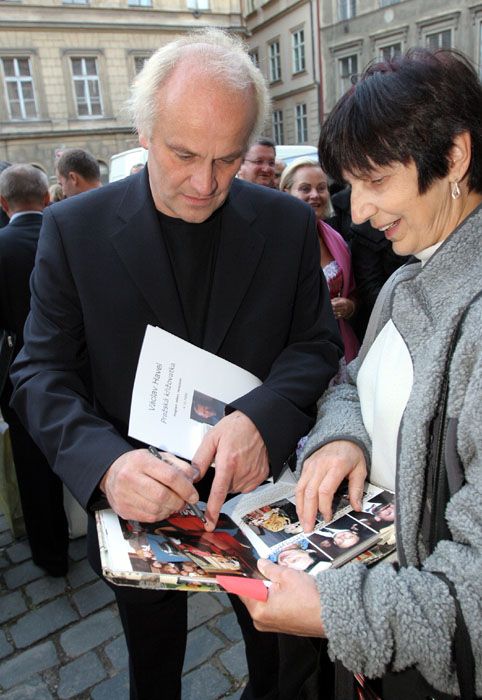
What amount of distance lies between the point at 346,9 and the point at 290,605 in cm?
2694

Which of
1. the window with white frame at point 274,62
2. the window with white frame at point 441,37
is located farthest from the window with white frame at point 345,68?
the window with white frame at point 274,62

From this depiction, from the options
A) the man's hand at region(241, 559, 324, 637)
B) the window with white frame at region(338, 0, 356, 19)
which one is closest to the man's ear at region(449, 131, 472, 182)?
the man's hand at region(241, 559, 324, 637)

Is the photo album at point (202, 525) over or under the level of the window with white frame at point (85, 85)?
under

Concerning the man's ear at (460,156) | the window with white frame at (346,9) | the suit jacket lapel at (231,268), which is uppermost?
the window with white frame at (346,9)

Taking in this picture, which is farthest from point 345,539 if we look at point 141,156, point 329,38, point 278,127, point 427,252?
point 278,127

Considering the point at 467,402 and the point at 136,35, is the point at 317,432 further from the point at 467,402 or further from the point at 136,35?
the point at 136,35

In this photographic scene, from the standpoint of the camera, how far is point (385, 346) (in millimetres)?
1266

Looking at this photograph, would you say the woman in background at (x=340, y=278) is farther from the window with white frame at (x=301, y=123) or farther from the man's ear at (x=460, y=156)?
the window with white frame at (x=301, y=123)

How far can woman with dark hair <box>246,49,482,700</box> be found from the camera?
33.6 inches

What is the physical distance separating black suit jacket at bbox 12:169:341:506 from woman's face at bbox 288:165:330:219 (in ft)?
7.15

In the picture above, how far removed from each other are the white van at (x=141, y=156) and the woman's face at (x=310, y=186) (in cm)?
667

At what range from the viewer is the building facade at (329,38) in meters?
19.2

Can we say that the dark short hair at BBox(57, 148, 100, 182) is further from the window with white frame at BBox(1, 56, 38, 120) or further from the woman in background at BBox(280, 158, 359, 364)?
the window with white frame at BBox(1, 56, 38, 120)

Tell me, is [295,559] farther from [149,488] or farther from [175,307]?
[175,307]
